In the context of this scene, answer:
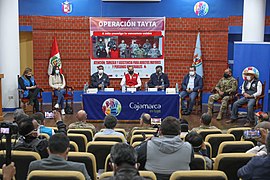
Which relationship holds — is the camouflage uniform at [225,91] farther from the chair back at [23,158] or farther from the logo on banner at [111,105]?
the chair back at [23,158]

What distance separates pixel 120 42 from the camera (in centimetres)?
1184

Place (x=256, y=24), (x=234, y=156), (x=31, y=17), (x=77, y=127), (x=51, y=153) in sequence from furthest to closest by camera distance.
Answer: (x=31, y=17) < (x=256, y=24) < (x=77, y=127) < (x=234, y=156) < (x=51, y=153)

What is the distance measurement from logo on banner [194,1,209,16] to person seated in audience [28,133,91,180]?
9.07 metres

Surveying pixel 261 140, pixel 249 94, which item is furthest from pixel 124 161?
pixel 249 94

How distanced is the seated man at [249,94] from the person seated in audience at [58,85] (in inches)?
161

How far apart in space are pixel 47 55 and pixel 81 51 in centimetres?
95

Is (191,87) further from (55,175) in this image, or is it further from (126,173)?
(126,173)

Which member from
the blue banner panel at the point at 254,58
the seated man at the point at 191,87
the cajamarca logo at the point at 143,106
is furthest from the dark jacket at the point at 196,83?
the cajamarca logo at the point at 143,106

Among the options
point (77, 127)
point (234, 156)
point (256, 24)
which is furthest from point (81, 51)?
point (234, 156)

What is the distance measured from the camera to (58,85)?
35.1 ft

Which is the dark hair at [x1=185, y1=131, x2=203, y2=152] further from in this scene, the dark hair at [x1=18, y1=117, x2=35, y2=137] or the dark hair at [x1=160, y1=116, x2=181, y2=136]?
the dark hair at [x1=18, y1=117, x2=35, y2=137]

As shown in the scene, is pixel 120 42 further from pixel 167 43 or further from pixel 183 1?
pixel 183 1

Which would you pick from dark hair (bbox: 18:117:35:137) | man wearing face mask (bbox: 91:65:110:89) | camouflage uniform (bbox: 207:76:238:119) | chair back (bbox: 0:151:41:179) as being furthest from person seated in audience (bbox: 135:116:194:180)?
man wearing face mask (bbox: 91:65:110:89)

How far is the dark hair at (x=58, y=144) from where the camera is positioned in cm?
328
